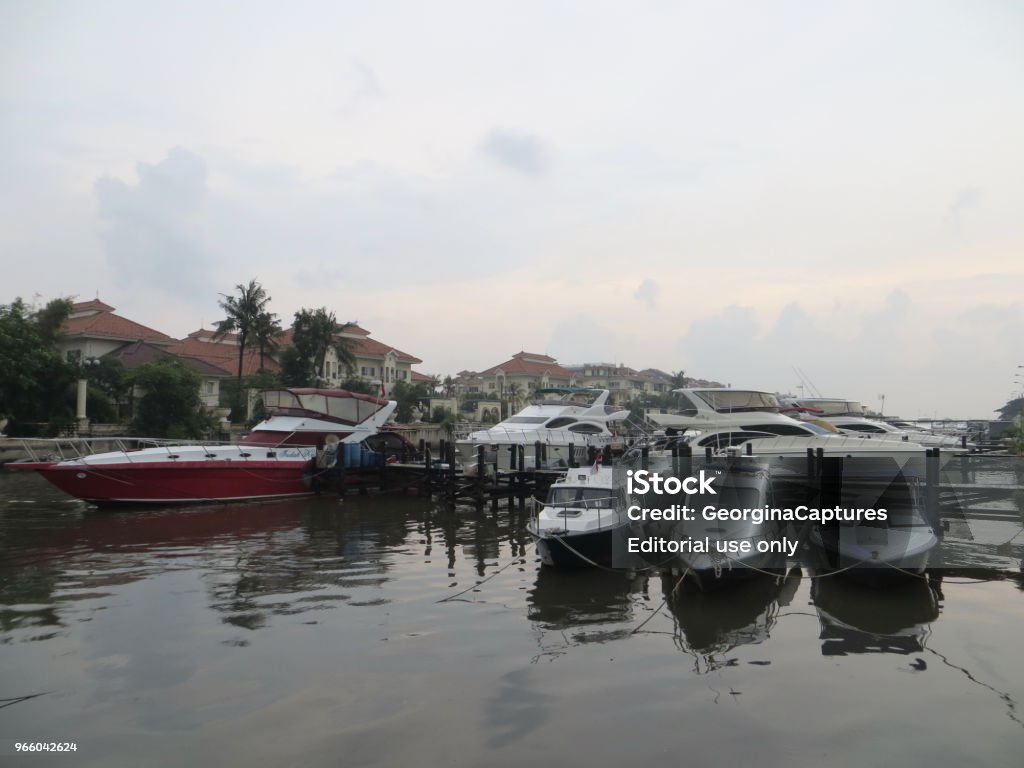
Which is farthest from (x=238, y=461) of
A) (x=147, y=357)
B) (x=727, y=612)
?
(x=147, y=357)

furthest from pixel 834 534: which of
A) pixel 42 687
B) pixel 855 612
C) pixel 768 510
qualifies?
pixel 42 687

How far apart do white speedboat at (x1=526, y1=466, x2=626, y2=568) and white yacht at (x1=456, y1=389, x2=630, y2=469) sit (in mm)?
10505

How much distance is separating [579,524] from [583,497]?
4.86 ft

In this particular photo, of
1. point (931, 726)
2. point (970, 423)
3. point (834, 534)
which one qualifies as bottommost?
point (931, 726)

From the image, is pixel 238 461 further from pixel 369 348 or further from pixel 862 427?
pixel 369 348

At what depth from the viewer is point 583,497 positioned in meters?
15.8

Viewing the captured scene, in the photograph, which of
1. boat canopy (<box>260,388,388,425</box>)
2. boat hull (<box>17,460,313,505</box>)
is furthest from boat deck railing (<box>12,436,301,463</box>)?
boat canopy (<box>260,388,388,425</box>)

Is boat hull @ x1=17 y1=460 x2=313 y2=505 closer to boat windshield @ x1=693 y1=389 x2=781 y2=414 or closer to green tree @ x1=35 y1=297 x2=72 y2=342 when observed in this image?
boat windshield @ x1=693 y1=389 x2=781 y2=414

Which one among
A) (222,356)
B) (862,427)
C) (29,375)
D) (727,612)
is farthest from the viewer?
(222,356)

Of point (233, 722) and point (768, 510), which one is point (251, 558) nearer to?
point (233, 722)

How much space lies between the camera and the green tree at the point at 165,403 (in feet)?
133

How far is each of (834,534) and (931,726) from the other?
20.8 feet

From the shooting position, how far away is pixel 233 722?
7754mm

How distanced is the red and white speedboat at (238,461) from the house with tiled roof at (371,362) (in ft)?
109
